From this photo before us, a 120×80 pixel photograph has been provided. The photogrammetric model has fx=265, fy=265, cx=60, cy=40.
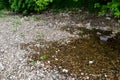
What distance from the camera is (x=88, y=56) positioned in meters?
7.07

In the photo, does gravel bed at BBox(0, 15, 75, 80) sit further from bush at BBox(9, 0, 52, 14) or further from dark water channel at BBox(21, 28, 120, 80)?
bush at BBox(9, 0, 52, 14)

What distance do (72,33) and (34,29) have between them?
1.45 meters

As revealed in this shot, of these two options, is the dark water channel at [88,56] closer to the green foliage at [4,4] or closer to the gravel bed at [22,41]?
the gravel bed at [22,41]

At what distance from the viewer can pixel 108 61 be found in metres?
6.77

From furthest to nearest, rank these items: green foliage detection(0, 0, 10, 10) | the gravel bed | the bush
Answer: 1. green foliage detection(0, 0, 10, 10)
2. the bush
3. the gravel bed

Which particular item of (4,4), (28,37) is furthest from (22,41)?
(4,4)

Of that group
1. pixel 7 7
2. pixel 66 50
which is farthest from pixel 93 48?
pixel 7 7

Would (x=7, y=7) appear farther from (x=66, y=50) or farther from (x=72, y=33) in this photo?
(x=66, y=50)

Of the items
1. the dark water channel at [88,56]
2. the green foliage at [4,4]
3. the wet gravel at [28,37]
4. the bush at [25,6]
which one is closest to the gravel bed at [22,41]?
the wet gravel at [28,37]

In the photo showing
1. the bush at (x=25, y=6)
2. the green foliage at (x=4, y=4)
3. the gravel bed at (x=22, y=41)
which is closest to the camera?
the gravel bed at (x=22, y=41)

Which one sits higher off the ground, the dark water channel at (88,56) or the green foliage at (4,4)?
Answer: the green foliage at (4,4)

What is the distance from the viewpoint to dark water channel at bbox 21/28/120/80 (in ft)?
20.6

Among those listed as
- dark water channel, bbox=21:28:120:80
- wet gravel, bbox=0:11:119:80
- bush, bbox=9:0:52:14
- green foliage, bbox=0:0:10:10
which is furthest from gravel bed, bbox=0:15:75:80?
green foliage, bbox=0:0:10:10

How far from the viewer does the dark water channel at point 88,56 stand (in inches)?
248
